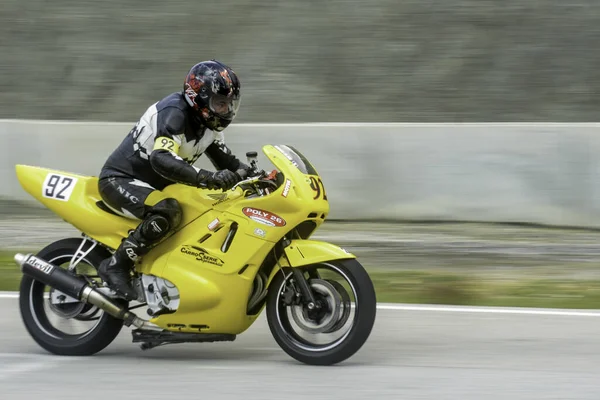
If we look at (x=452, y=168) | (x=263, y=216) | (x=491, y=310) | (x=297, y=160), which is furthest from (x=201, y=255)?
(x=452, y=168)

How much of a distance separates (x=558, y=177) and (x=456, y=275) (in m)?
2.23

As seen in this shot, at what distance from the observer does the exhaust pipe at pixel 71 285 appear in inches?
259

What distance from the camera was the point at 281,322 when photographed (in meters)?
6.43

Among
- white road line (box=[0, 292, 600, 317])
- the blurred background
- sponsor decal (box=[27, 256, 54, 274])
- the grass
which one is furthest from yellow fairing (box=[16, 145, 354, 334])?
the blurred background

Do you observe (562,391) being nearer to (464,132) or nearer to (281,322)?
(281,322)

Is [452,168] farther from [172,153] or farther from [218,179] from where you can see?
[218,179]

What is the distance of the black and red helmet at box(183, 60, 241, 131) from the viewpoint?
6348 mm

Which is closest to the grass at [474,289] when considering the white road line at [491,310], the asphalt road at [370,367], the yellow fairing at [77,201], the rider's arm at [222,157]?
the white road line at [491,310]

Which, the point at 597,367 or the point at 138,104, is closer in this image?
the point at 597,367

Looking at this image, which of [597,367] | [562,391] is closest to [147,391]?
[562,391]

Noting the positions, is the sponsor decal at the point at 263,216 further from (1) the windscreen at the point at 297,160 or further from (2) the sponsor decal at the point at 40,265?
(2) the sponsor decal at the point at 40,265

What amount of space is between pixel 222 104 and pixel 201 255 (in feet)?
2.99

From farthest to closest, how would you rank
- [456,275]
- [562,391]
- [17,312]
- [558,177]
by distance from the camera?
[558,177], [456,275], [17,312], [562,391]

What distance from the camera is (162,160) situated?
20.4 feet
